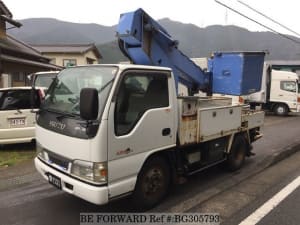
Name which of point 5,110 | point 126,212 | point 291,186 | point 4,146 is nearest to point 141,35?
point 126,212

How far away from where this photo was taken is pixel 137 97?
4.36 metres

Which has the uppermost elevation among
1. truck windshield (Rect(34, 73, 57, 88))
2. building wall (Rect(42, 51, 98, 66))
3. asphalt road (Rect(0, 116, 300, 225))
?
building wall (Rect(42, 51, 98, 66))

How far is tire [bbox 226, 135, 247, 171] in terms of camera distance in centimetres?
655

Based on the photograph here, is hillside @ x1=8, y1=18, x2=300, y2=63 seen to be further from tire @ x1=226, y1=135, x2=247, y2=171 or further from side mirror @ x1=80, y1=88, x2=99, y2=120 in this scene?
side mirror @ x1=80, y1=88, x2=99, y2=120

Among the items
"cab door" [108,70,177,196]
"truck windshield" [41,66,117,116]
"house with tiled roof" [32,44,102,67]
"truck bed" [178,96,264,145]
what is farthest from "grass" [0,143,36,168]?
"house with tiled roof" [32,44,102,67]

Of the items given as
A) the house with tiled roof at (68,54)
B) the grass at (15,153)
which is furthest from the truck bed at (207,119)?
the house with tiled roof at (68,54)

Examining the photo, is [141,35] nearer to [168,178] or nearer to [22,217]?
[168,178]

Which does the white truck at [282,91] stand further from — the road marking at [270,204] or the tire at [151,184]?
the tire at [151,184]

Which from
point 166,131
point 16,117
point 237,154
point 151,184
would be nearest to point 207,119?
point 166,131

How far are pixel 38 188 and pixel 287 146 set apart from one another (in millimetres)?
6821

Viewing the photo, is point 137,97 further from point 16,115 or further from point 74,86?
point 16,115

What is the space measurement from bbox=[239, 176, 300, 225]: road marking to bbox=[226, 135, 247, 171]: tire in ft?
3.73

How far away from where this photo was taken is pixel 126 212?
456 centimetres

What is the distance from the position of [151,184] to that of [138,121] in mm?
976
